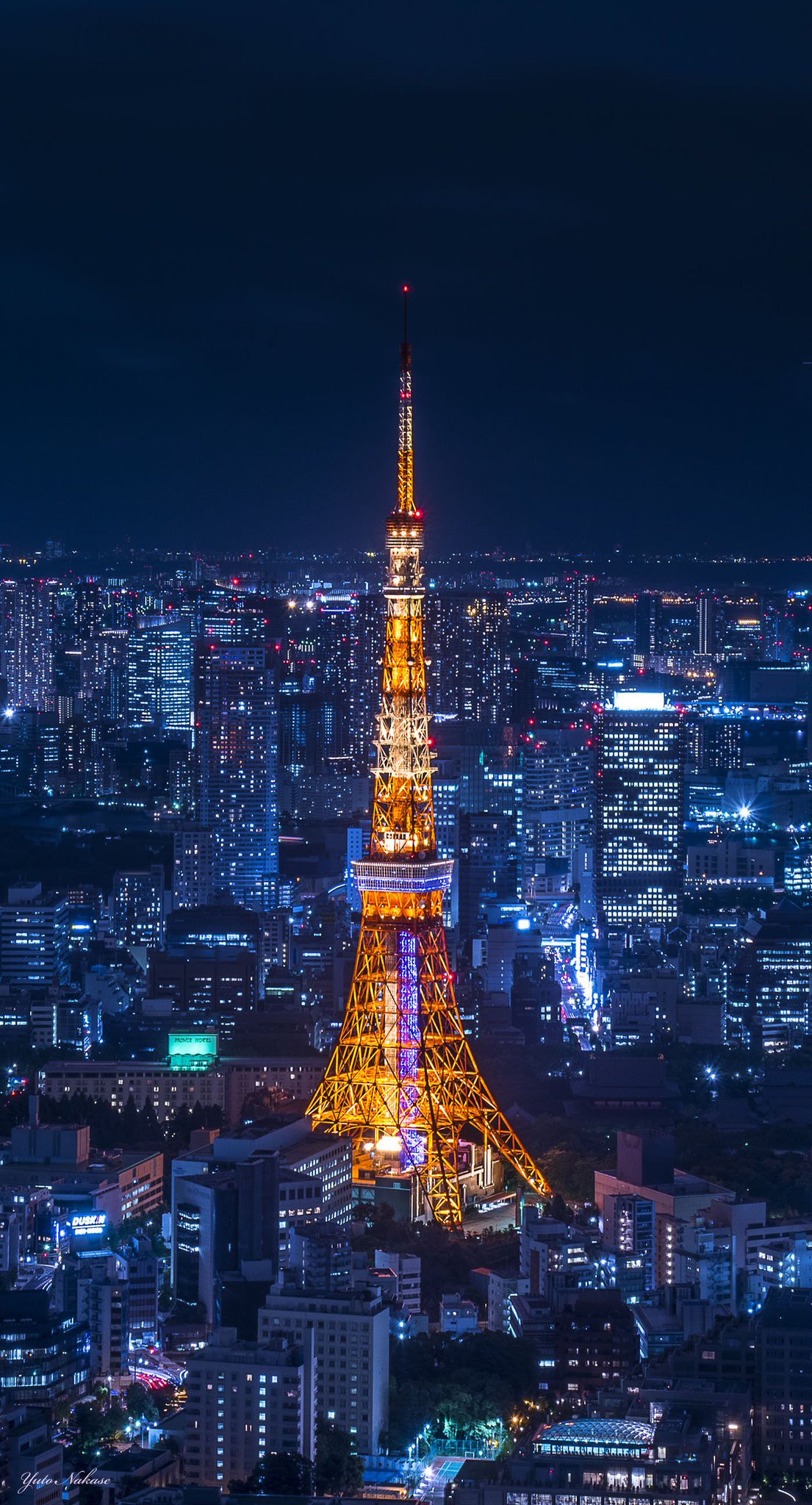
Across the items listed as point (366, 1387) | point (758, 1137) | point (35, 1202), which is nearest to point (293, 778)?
point (758, 1137)

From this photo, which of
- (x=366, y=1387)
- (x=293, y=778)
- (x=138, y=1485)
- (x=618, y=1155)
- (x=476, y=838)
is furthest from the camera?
(x=293, y=778)

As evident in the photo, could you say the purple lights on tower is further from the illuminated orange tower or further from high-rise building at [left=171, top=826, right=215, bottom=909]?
high-rise building at [left=171, top=826, right=215, bottom=909]

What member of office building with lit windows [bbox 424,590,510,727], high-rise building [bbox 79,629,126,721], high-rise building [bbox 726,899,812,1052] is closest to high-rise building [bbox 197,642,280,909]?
office building with lit windows [bbox 424,590,510,727]

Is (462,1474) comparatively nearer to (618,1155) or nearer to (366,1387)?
(366,1387)

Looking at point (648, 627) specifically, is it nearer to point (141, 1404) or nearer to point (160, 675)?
point (160, 675)

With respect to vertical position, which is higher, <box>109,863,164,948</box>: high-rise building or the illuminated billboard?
<box>109,863,164,948</box>: high-rise building

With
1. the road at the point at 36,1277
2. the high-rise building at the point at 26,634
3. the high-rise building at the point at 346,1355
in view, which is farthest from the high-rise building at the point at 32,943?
the high-rise building at the point at 26,634
